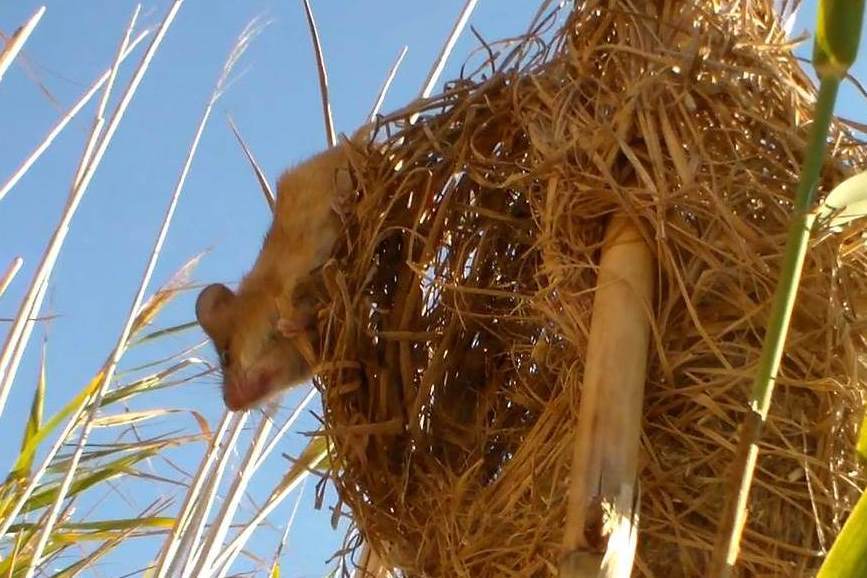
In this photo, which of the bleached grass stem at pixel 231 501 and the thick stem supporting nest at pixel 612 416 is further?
the bleached grass stem at pixel 231 501

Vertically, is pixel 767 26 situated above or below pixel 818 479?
above

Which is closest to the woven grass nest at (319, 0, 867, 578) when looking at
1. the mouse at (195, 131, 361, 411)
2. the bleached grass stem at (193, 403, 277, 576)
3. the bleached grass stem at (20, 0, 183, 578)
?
the mouse at (195, 131, 361, 411)

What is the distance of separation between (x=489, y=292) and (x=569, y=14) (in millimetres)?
354

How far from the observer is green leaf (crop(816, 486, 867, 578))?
0.55m

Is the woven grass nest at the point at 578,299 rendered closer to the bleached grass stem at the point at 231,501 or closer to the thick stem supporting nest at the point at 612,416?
the thick stem supporting nest at the point at 612,416

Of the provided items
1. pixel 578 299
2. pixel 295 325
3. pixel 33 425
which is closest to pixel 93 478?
pixel 33 425

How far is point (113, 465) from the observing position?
2.00 meters

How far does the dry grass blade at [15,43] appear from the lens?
190 cm

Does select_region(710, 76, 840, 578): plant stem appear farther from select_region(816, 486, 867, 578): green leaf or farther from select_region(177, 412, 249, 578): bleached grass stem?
select_region(177, 412, 249, 578): bleached grass stem

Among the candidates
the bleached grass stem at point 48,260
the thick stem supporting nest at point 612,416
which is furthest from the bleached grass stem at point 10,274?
the thick stem supporting nest at point 612,416

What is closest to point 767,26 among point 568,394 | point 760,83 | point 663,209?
point 760,83

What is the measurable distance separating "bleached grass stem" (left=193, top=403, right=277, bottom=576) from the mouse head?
0.59 feet

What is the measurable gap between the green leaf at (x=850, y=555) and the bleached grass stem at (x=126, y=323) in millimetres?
1471

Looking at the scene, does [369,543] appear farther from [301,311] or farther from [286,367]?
[286,367]
